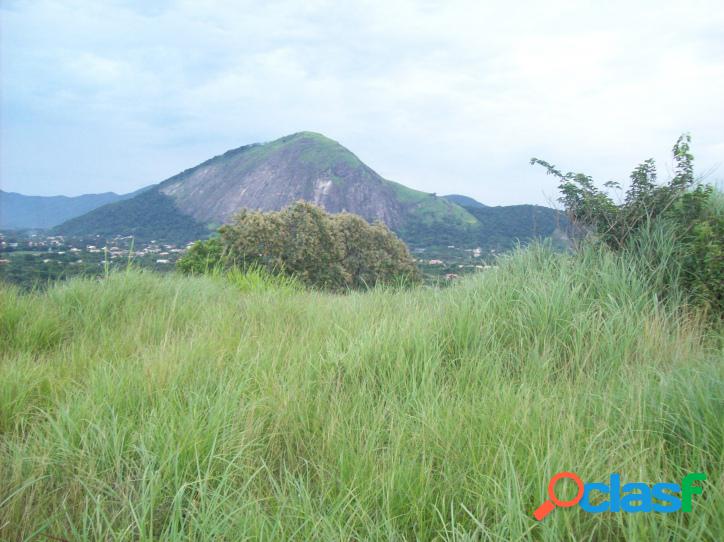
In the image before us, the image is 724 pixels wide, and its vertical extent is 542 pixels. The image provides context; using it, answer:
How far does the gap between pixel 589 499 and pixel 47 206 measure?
143 meters

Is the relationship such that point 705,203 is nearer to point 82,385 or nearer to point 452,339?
point 452,339

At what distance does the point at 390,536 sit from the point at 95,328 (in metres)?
3.91

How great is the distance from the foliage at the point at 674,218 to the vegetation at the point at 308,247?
7412 mm

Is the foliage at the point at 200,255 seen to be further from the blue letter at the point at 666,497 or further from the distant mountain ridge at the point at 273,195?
the distant mountain ridge at the point at 273,195

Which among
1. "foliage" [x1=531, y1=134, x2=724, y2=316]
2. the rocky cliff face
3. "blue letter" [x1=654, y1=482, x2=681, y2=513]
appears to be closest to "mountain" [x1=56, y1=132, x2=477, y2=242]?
the rocky cliff face

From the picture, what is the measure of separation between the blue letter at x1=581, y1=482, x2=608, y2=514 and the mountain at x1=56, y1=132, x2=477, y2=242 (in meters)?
86.9

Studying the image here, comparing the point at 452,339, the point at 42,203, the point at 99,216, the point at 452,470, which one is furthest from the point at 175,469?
the point at 42,203

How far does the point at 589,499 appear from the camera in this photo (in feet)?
5.80

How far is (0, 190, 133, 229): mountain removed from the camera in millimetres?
91456

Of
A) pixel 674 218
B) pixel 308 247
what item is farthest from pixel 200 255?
pixel 674 218

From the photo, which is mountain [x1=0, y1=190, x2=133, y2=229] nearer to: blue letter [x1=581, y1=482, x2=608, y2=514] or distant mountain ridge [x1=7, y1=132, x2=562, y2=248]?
distant mountain ridge [x1=7, y1=132, x2=562, y2=248]

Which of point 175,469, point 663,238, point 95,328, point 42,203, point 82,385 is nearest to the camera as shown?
point 175,469

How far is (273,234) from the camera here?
16109 millimetres

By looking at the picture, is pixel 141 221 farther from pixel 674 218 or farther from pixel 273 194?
pixel 674 218
